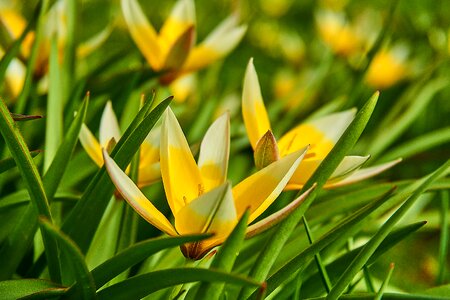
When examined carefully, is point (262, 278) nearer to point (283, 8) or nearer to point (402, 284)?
point (402, 284)

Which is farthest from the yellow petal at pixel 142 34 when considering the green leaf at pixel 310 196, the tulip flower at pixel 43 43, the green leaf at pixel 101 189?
the green leaf at pixel 310 196

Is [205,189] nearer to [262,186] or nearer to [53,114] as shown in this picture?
[262,186]

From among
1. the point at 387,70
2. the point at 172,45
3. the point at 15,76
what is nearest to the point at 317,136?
the point at 172,45

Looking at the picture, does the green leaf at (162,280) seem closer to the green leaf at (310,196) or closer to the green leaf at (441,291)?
the green leaf at (310,196)

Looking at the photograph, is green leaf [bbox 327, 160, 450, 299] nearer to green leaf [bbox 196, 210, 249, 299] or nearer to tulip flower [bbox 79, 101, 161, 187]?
green leaf [bbox 196, 210, 249, 299]

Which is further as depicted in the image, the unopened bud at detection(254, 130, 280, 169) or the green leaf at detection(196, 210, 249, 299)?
the unopened bud at detection(254, 130, 280, 169)

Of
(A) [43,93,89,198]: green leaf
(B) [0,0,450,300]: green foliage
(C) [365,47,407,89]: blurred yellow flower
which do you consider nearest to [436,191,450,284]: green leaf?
(B) [0,0,450,300]: green foliage

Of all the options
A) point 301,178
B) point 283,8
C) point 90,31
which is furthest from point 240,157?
point 283,8

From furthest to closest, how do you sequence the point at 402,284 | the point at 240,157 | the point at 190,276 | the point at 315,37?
the point at 315,37 → the point at 240,157 → the point at 402,284 → the point at 190,276
